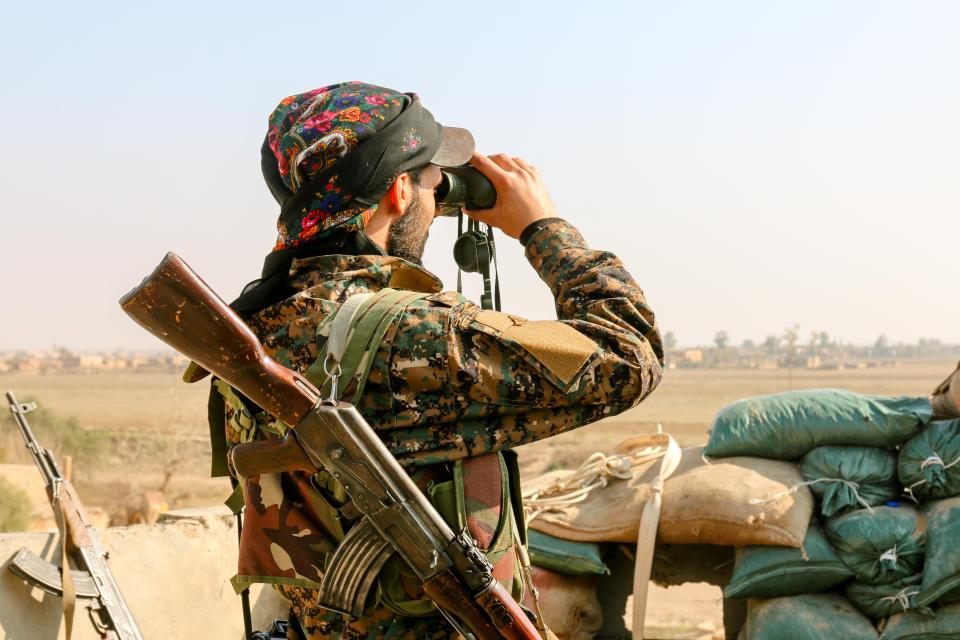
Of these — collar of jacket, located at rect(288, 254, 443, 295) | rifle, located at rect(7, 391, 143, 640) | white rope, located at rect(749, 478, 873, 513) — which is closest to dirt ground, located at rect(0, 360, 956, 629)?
white rope, located at rect(749, 478, 873, 513)

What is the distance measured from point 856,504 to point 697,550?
0.72 m

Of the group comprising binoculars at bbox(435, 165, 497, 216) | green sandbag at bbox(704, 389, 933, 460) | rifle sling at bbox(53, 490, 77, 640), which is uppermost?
binoculars at bbox(435, 165, 497, 216)

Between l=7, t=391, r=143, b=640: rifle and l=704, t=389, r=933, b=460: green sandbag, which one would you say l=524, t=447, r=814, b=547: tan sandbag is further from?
l=7, t=391, r=143, b=640: rifle

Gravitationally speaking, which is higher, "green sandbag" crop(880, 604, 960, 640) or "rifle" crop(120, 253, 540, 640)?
"rifle" crop(120, 253, 540, 640)

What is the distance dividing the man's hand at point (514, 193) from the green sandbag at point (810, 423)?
8.12 ft

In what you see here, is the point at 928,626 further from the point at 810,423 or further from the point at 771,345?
the point at 771,345

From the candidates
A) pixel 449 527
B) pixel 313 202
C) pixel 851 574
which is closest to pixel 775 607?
pixel 851 574

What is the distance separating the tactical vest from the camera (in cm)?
191

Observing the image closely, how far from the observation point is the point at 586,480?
466 cm

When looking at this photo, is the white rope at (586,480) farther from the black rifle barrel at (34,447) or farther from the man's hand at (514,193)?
the man's hand at (514,193)

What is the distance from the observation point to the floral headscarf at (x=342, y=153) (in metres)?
2.05

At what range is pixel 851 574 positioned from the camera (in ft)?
13.2

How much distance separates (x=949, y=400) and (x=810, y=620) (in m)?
1.13

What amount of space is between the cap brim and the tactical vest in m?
0.35
